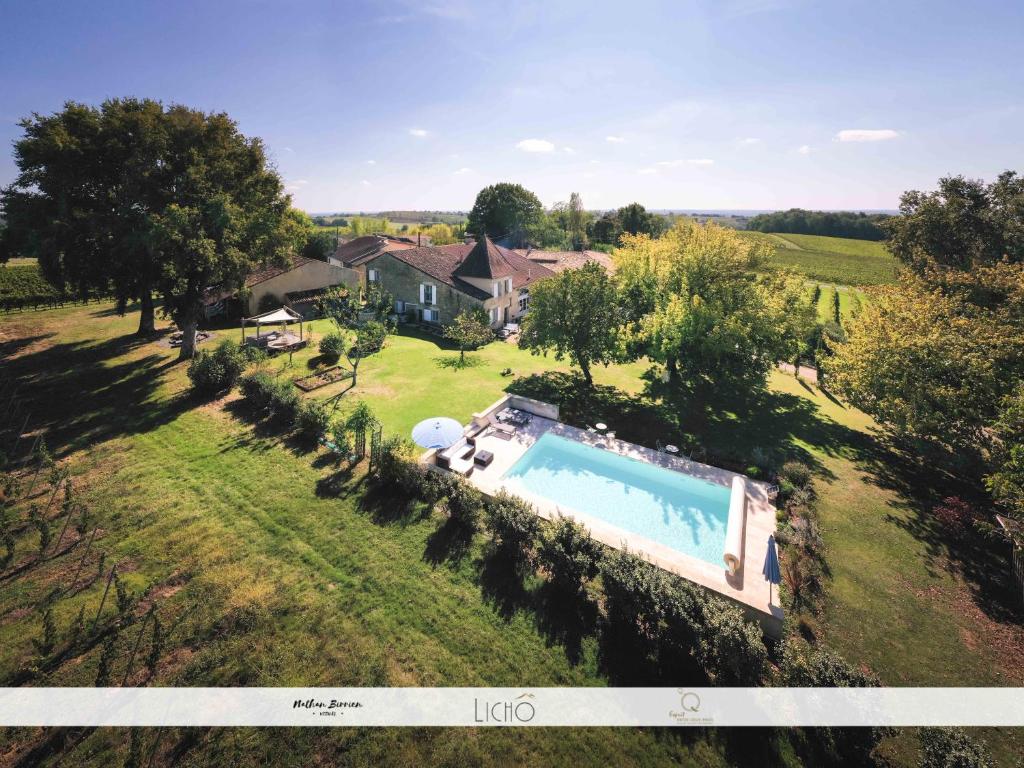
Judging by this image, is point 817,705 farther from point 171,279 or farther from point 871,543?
point 171,279

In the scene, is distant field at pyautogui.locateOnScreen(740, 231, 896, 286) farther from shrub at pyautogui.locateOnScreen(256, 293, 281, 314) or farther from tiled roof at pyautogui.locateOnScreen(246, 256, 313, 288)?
shrub at pyautogui.locateOnScreen(256, 293, 281, 314)

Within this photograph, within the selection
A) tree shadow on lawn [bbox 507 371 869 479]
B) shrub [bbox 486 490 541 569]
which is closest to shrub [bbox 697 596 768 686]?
shrub [bbox 486 490 541 569]

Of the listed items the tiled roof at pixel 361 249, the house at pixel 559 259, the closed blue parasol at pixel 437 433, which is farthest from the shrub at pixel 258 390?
the tiled roof at pixel 361 249

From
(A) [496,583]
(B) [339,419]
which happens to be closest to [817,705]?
(A) [496,583]

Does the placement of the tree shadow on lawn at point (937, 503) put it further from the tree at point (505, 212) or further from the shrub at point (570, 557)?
the tree at point (505, 212)

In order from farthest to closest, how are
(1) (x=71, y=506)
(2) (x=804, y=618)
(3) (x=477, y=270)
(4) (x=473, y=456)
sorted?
1. (3) (x=477, y=270)
2. (4) (x=473, y=456)
3. (1) (x=71, y=506)
4. (2) (x=804, y=618)
